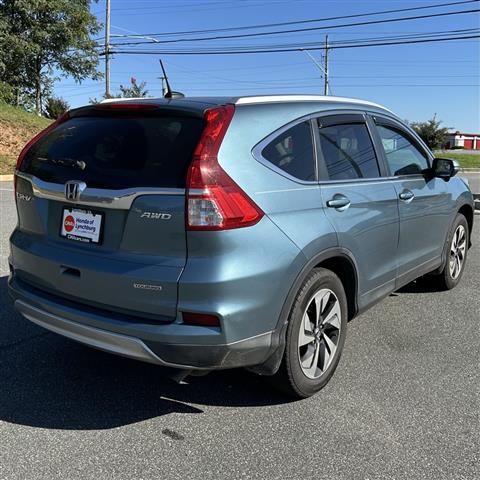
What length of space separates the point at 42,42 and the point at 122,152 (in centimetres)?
3141

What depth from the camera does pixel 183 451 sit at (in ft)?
9.02

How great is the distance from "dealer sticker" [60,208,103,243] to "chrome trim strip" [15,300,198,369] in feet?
1.51

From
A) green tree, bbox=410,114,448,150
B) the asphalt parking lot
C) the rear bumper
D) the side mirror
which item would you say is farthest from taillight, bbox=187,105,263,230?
green tree, bbox=410,114,448,150

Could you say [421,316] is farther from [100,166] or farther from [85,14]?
[85,14]

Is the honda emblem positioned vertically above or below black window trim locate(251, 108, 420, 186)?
below

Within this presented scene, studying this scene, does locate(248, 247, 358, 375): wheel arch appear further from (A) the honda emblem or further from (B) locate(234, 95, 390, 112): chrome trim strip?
(A) the honda emblem

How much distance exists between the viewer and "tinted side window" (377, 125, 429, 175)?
416 cm

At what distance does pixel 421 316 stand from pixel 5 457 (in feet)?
11.7

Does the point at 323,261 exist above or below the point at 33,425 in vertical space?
above

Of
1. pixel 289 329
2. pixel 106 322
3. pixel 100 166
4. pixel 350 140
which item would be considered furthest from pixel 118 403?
pixel 350 140

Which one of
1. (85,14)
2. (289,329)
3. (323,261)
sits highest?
(85,14)

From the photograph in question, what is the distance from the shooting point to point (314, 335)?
3312mm

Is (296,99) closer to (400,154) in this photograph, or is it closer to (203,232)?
(203,232)

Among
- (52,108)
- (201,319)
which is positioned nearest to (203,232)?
(201,319)
